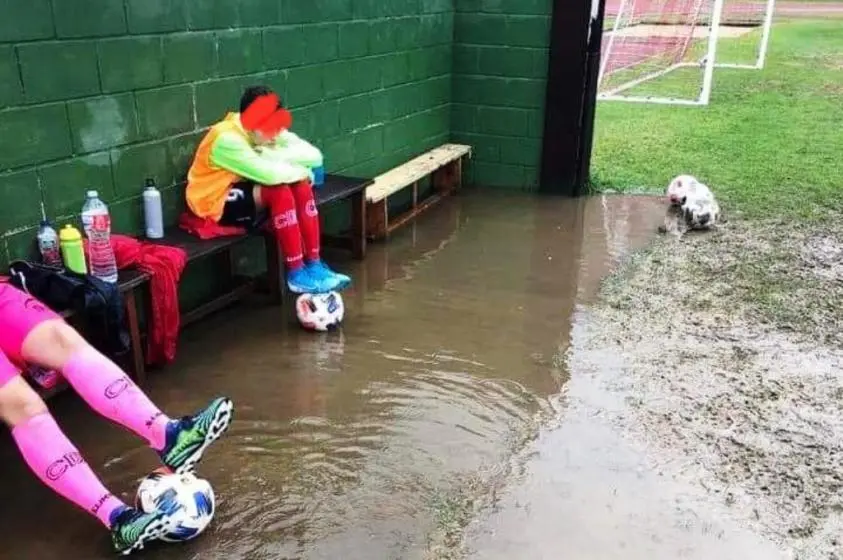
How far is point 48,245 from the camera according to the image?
3.15 meters

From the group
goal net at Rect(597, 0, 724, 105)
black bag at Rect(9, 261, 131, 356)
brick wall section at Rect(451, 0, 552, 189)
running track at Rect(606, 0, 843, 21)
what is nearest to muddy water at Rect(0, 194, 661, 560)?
black bag at Rect(9, 261, 131, 356)

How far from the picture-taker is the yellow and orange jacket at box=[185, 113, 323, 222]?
3766 millimetres

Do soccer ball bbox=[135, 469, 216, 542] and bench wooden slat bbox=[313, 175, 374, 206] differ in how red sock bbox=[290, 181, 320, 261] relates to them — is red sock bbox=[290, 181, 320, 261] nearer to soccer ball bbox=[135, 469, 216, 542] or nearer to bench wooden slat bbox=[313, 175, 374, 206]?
bench wooden slat bbox=[313, 175, 374, 206]

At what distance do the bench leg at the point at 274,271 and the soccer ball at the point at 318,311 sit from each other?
1.09 ft

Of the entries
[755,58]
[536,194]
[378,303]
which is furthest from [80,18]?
[755,58]

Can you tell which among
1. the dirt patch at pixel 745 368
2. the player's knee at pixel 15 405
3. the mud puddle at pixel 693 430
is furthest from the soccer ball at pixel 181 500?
the dirt patch at pixel 745 368

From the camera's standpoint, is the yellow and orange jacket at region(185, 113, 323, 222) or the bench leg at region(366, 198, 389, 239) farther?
the bench leg at region(366, 198, 389, 239)

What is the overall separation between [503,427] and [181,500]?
48.3 inches

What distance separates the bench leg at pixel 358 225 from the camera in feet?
15.7

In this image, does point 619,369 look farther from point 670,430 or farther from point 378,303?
Result: point 378,303

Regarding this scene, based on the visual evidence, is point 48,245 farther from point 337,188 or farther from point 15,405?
point 337,188

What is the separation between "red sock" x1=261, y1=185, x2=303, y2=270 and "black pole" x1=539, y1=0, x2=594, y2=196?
3015mm

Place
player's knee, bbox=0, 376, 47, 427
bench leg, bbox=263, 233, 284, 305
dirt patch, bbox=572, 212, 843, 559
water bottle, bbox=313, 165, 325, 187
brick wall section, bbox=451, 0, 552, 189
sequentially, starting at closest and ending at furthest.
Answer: player's knee, bbox=0, 376, 47, 427
dirt patch, bbox=572, 212, 843, 559
bench leg, bbox=263, 233, 284, 305
water bottle, bbox=313, 165, 325, 187
brick wall section, bbox=451, 0, 552, 189

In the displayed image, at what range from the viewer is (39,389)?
9.54ft
